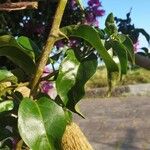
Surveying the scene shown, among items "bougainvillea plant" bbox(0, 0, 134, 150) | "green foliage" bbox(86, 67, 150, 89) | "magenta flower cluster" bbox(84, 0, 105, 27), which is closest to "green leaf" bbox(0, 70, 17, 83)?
"bougainvillea plant" bbox(0, 0, 134, 150)

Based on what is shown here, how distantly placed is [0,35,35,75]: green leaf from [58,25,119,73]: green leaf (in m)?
0.08

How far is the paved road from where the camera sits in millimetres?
6875

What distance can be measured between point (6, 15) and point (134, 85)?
9045 mm

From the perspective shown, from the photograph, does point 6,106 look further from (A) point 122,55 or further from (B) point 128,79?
(B) point 128,79

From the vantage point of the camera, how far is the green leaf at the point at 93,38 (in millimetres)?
839

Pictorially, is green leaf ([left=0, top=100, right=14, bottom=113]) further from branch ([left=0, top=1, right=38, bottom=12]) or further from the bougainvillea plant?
branch ([left=0, top=1, right=38, bottom=12])

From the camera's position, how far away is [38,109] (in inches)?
32.3

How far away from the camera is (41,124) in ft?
2.61

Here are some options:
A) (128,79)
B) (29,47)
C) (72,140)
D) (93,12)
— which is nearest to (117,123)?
(128,79)

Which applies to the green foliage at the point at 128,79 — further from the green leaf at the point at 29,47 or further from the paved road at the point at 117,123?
the green leaf at the point at 29,47

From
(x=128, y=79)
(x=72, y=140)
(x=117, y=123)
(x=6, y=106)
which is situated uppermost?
(x=6, y=106)

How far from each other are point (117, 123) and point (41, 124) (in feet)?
24.8

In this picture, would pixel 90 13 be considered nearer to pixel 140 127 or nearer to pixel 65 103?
pixel 65 103

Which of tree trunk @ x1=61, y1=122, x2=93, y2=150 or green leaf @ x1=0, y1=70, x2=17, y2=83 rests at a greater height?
green leaf @ x1=0, y1=70, x2=17, y2=83
